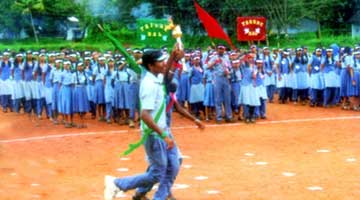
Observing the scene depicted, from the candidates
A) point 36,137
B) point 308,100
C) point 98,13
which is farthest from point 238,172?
point 98,13

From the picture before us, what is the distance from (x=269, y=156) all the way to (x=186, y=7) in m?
26.9

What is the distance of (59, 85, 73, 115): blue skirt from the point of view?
14242mm

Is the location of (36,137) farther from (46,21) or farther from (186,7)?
(46,21)

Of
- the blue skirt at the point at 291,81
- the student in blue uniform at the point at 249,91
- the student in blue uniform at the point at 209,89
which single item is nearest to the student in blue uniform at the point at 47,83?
the student in blue uniform at the point at 209,89

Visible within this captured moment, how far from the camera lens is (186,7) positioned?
36.1 m

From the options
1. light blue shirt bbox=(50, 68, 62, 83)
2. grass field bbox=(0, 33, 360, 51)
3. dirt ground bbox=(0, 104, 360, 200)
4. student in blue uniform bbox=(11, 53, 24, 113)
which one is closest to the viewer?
dirt ground bbox=(0, 104, 360, 200)

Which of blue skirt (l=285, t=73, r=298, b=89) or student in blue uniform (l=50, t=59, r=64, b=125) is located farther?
blue skirt (l=285, t=73, r=298, b=89)

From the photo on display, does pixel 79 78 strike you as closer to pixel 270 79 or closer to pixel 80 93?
pixel 80 93

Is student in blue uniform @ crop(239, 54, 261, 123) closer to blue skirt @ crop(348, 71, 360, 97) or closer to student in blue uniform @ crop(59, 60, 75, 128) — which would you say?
blue skirt @ crop(348, 71, 360, 97)

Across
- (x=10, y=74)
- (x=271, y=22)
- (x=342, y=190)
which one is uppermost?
(x=271, y=22)

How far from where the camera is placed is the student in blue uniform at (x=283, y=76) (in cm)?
1783

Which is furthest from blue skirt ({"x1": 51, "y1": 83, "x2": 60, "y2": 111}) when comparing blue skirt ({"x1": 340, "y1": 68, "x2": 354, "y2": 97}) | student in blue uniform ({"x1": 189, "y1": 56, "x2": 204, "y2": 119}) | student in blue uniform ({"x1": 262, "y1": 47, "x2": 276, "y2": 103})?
blue skirt ({"x1": 340, "y1": 68, "x2": 354, "y2": 97})

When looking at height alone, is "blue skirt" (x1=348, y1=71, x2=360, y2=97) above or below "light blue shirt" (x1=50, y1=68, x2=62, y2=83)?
below

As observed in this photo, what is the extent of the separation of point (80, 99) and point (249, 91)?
4038mm
